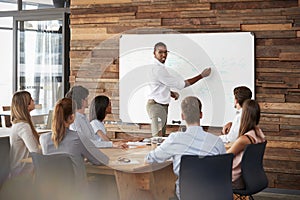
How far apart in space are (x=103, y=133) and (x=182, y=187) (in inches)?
53.3

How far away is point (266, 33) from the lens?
5750mm

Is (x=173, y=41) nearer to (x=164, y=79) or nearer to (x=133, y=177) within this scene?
(x=164, y=79)

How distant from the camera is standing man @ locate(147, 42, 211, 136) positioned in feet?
18.6

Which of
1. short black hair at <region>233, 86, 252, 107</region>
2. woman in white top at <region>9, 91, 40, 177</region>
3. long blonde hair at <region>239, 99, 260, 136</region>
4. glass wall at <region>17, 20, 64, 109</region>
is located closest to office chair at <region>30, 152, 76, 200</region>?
woman in white top at <region>9, 91, 40, 177</region>

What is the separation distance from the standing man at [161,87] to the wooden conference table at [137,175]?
178cm

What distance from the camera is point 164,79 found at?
5.59 metres

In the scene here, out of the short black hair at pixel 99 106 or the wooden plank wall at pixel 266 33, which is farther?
the wooden plank wall at pixel 266 33

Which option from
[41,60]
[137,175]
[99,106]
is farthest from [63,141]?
[41,60]

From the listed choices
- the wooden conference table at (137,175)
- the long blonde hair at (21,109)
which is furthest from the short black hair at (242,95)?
the long blonde hair at (21,109)

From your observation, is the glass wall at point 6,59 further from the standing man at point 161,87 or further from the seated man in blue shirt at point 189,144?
the seated man in blue shirt at point 189,144

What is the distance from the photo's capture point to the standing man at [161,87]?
18.6ft

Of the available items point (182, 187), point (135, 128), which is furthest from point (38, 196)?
point (135, 128)

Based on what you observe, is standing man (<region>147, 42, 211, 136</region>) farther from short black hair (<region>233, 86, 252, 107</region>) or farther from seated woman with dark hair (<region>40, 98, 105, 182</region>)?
seated woman with dark hair (<region>40, 98, 105, 182</region>)

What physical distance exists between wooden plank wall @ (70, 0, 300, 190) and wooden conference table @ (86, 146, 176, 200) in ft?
6.97
